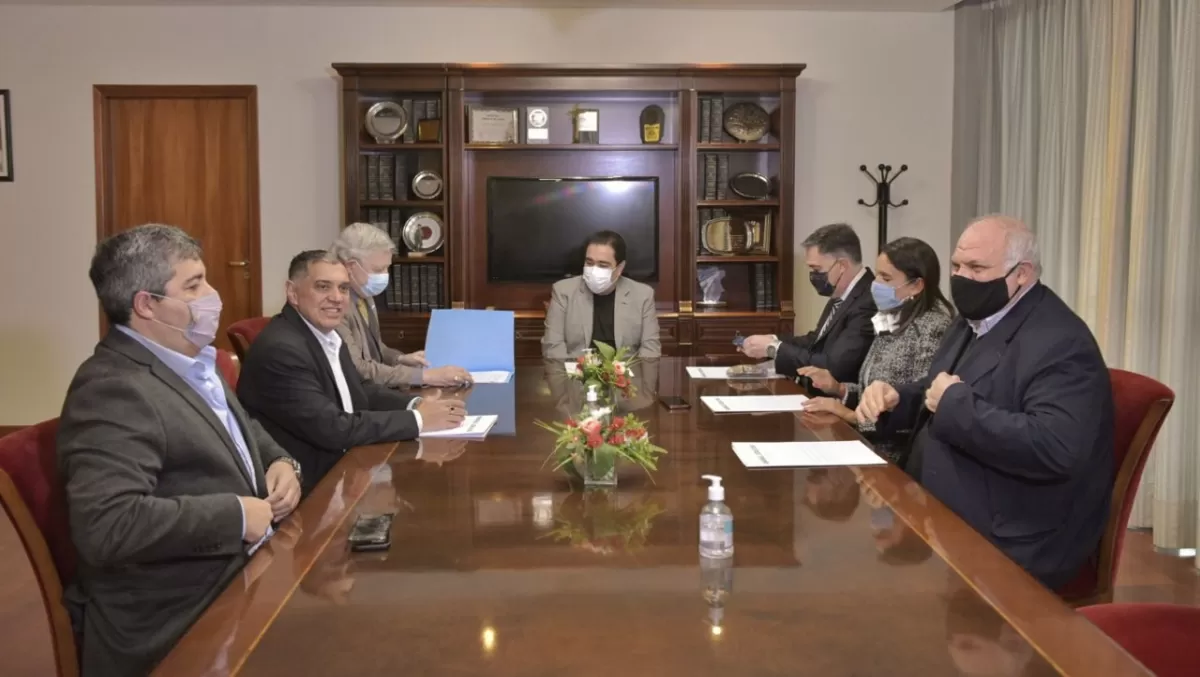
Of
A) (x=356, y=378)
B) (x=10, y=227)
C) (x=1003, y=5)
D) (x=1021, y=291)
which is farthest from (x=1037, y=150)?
(x=10, y=227)

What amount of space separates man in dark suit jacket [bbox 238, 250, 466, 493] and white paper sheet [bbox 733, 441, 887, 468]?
2.63 feet

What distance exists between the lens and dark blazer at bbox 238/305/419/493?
2520 mm

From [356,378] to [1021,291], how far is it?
6.12 ft

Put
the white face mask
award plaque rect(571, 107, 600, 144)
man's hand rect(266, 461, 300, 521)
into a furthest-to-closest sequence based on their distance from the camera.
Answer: award plaque rect(571, 107, 600, 144) < the white face mask < man's hand rect(266, 461, 300, 521)

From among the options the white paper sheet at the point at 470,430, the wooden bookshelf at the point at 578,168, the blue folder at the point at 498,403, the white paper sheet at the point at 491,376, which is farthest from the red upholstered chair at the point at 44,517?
the wooden bookshelf at the point at 578,168

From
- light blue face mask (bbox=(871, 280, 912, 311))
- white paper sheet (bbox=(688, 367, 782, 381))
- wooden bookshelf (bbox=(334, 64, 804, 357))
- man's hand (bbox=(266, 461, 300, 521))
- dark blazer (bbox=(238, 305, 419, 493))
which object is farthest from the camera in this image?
wooden bookshelf (bbox=(334, 64, 804, 357))

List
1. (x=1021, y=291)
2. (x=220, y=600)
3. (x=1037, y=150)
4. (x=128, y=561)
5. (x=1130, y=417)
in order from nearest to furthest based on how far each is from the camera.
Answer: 1. (x=220, y=600)
2. (x=128, y=561)
3. (x=1130, y=417)
4. (x=1021, y=291)
5. (x=1037, y=150)

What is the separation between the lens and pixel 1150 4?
413cm

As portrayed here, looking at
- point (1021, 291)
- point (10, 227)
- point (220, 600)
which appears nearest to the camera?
point (220, 600)

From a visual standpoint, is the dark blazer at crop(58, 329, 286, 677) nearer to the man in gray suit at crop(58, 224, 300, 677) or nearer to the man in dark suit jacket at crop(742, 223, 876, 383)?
the man in gray suit at crop(58, 224, 300, 677)

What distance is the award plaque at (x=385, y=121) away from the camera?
5.68 metres

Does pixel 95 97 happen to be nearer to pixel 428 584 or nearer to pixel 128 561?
pixel 128 561

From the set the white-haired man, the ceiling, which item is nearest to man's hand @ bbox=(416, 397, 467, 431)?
the white-haired man

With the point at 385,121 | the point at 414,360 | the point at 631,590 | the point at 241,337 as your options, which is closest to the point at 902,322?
the point at 414,360
